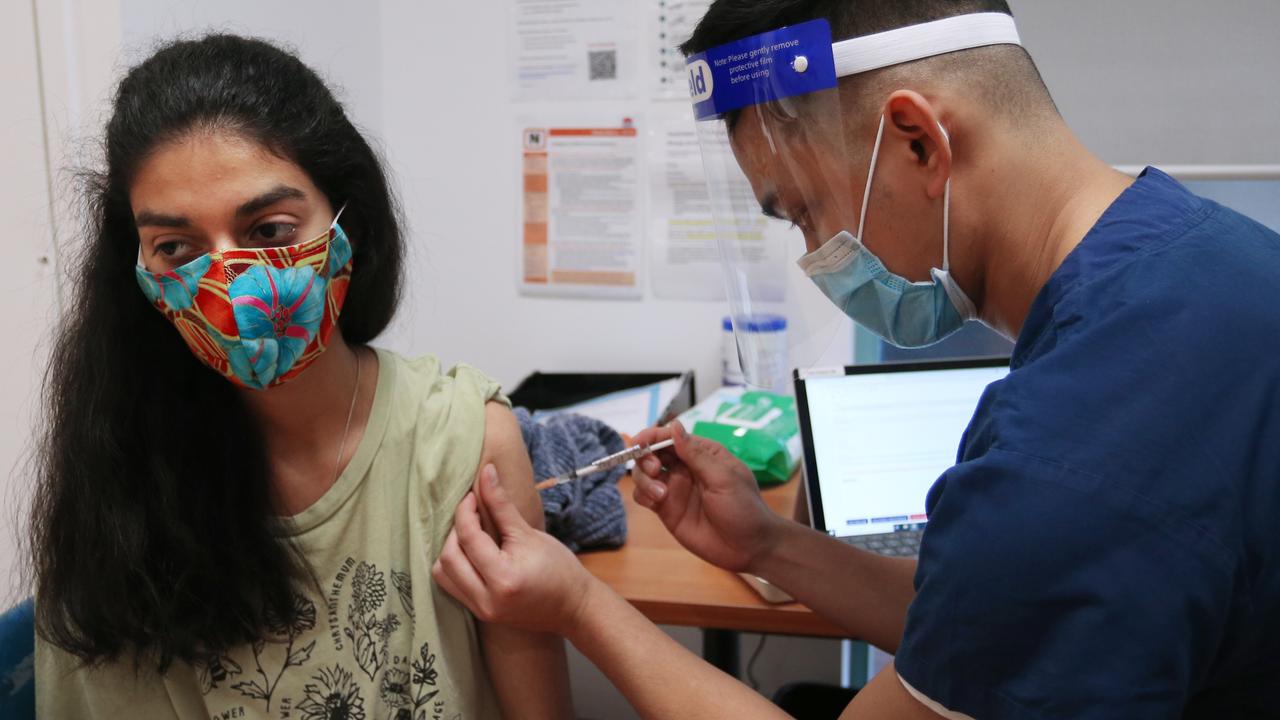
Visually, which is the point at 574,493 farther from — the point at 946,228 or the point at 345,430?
the point at 946,228

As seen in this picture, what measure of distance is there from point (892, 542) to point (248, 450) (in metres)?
1.02

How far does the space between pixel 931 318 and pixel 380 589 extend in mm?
756

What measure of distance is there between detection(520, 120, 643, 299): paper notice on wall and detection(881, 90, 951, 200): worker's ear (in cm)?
157

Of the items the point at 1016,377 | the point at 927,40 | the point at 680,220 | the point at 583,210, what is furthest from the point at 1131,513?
the point at 583,210

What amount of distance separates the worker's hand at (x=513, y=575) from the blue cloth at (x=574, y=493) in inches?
15.7

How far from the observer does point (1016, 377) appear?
0.74 metres

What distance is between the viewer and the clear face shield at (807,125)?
2.77 ft

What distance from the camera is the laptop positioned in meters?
1.59

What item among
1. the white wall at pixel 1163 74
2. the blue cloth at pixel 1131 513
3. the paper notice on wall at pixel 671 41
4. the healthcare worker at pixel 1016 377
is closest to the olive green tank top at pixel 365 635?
the healthcare worker at pixel 1016 377

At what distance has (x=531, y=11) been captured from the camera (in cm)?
238

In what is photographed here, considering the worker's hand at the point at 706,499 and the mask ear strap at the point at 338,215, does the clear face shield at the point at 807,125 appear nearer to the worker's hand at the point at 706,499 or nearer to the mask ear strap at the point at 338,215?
the worker's hand at the point at 706,499

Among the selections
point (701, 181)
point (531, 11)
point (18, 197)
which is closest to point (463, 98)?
point (531, 11)

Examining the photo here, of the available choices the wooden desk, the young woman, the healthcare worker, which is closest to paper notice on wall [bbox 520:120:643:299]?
the wooden desk

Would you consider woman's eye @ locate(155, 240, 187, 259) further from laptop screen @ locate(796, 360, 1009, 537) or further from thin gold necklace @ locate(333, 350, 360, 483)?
laptop screen @ locate(796, 360, 1009, 537)
